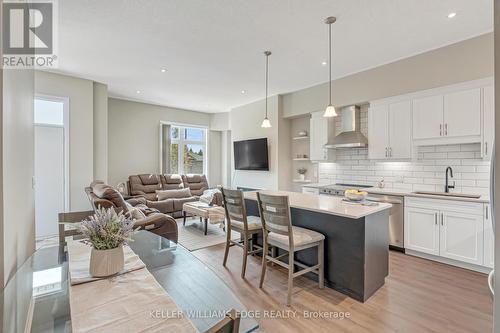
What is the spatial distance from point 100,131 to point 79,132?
44 centimetres

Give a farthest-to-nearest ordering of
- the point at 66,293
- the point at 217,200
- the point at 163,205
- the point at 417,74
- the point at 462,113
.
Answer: the point at 163,205 < the point at 217,200 < the point at 417,74 < the point at 462,113 < the point at 66,293

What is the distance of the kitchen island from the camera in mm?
2328

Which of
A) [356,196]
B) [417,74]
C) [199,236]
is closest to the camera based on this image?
[356,196]

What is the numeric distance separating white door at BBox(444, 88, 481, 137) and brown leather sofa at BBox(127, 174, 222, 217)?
4219 millimetres

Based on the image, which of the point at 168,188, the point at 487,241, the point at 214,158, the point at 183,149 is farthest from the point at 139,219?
the point at 214,158

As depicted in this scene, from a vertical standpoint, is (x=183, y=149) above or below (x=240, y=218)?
above

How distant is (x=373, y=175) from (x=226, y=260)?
3.08 metres

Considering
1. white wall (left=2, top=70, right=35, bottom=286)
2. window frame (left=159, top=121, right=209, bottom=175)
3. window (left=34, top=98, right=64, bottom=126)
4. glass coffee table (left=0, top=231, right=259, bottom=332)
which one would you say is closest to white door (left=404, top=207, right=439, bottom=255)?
glass coffee table (left=0, top=231, right=259, bottom=332)

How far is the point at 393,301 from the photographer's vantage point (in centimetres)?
234

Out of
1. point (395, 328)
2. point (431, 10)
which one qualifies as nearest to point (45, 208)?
point (395, 328)

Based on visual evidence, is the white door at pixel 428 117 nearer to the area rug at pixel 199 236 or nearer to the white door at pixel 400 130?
the white door at pixel 400 130

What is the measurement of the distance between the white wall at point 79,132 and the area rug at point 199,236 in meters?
2.10

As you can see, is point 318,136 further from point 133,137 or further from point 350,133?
point 133,137

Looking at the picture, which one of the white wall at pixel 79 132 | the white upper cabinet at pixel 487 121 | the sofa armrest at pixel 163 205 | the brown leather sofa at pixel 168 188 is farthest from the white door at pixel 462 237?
the white wall at pixel 79 132
